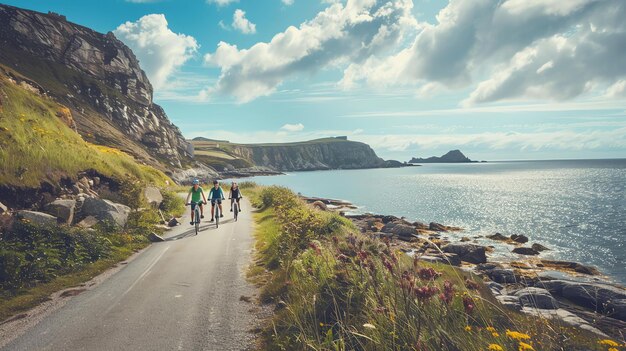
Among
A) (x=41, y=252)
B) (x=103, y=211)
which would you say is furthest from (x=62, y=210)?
(x=41, y=252)

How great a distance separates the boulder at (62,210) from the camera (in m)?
14.7

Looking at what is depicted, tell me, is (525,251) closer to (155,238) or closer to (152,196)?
(155,238)

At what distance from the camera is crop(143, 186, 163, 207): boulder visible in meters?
22.8

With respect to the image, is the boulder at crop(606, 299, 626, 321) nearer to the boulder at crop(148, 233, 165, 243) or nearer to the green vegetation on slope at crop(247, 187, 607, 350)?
the green vegetation on slope at crop(247, 187, 607, 350)

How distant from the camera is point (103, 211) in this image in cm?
1658

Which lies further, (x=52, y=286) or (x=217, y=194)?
(x=217, y=194)

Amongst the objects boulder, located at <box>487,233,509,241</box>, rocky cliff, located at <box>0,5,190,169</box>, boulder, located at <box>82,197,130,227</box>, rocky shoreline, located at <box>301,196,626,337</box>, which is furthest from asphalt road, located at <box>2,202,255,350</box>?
rocky cliff, located at <box>0,5,190,169</box>

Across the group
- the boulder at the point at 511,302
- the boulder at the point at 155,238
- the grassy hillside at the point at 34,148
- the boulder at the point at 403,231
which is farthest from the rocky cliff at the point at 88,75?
the boulder at the point at 511,302

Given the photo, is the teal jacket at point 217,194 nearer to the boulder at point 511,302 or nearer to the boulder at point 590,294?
the boulder at point 511,302

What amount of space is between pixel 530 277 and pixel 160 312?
71.5 ft

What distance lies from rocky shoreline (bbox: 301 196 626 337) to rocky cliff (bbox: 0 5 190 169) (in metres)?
Result: 80.7

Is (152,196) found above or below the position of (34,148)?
below

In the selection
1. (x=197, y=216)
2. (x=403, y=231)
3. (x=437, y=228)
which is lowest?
(x=437, y=228)

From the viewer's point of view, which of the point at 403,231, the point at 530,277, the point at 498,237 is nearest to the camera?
the point at 530,277
